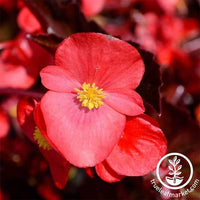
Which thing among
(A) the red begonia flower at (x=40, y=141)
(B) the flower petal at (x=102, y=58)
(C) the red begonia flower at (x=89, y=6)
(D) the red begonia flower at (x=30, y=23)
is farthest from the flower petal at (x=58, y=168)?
(C) the red begonia flower at (x=89, y=6)

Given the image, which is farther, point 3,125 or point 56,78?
point 3,125

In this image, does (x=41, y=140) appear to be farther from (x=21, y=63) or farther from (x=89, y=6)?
(x=89, y=6)

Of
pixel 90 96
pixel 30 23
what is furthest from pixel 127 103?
pixel 30 23

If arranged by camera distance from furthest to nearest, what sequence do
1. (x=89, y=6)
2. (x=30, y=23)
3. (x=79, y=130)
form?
(x=89, y=6)
(x=30, y=23)
(x=79, y=130)

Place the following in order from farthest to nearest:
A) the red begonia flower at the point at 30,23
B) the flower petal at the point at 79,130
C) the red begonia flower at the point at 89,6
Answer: the red begonia flower at the point at 89,6
the red begonia flower at the point at 30,23
the flower petal at the point at 79,130

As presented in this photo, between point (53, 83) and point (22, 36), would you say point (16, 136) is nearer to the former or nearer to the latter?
point (22, 36)

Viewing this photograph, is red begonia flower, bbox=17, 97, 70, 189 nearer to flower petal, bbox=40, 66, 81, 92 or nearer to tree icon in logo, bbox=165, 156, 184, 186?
flower petal, bbox=40, 66, 81, 92

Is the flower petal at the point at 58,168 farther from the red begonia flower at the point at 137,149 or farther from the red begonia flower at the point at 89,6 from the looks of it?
the red begonia flower at the point at 89,6
